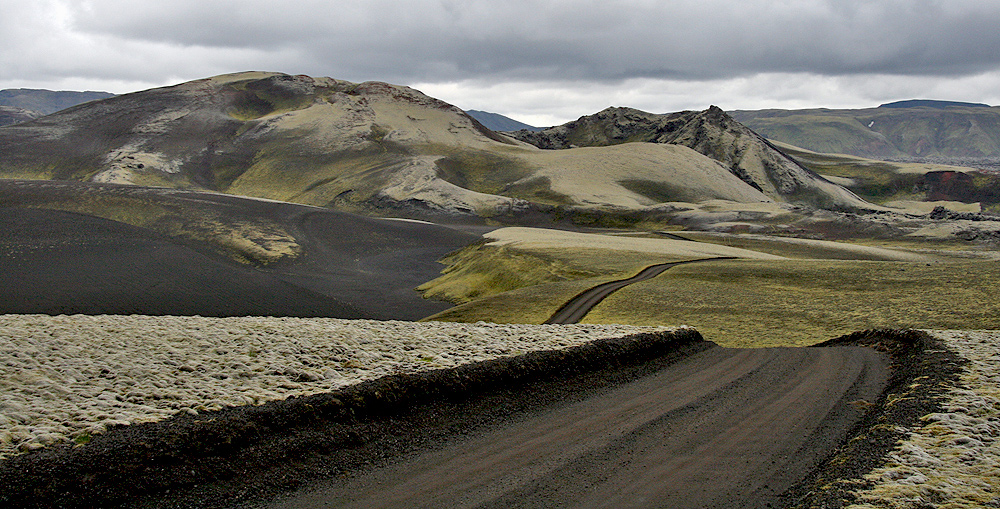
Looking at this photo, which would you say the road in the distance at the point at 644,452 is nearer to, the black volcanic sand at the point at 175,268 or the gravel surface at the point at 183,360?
the gravel surface at the point at 183,360

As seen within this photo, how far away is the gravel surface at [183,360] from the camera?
10719mm

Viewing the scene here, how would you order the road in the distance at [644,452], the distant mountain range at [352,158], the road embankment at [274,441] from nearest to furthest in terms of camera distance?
1. the road embankment at [274,441]
2. the road in the distance at [644,452]
3. the distant mountain range at [352,158]

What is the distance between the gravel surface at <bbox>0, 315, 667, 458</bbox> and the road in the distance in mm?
2913

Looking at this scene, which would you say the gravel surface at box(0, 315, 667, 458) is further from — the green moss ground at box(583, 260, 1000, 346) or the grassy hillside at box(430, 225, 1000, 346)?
the grassy hillside at box(430, 225, 1000, 346)

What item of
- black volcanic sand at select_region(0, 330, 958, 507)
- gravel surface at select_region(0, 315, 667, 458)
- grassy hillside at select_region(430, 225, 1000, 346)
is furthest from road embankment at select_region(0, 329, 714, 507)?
grassy hillside at select_region(430, 225, 1000, 346)

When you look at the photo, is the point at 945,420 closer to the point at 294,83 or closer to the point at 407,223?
the point at 407,223

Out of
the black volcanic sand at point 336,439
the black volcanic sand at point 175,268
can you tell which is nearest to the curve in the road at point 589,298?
the black volcanic sand at point 175,268

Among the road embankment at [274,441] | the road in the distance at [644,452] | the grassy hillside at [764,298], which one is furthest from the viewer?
the grassy hillside at [764,298]

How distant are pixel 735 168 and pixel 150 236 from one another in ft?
555

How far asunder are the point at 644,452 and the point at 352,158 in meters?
146

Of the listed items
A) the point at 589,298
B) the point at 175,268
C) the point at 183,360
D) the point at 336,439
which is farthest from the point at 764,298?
the point at 175,268

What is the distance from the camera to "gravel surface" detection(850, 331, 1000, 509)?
340 inches

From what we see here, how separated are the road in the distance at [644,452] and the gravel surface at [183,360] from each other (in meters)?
2.91

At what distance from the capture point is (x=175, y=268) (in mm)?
45250
